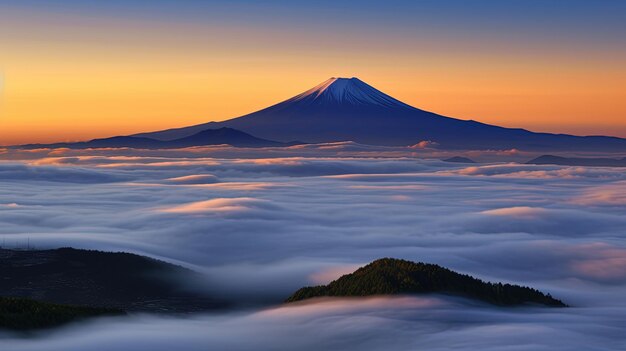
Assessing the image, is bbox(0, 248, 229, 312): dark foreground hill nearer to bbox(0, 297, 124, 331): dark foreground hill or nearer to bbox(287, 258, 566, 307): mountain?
bbox(287, 258, 566, 307): mountain

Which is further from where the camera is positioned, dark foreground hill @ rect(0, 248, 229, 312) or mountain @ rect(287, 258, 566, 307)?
dark foreground hill @ rect(0, 248, 229, 312)

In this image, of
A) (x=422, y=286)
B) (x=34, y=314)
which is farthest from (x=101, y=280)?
(x=34, y=314)

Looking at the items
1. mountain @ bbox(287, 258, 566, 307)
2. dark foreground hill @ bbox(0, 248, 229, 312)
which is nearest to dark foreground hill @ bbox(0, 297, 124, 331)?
dark foreground hill @ bbox(0, 248, 229, 312)

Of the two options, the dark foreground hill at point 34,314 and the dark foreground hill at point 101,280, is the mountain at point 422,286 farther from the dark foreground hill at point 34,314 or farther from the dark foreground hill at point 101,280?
the dark foreground hill at point 34,314

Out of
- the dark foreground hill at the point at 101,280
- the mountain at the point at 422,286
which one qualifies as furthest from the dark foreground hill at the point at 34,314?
the mountain at the point at 422,286

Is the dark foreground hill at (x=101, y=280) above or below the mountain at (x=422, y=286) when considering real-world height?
below

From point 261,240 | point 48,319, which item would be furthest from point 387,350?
point 261,240
